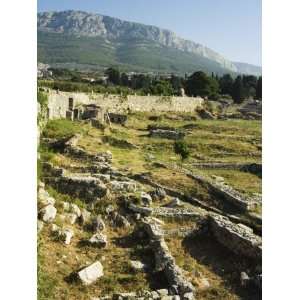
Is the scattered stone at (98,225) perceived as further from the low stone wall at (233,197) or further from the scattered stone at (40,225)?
the low stone wall at (233,197)

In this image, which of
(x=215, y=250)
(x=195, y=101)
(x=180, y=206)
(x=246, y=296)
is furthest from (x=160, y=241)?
(x=195, y=101)

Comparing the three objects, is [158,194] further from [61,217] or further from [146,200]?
[61,217]

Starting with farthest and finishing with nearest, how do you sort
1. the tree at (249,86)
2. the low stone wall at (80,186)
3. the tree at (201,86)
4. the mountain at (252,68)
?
the tree at (249,86), the tree at (201,86), the low stone wall at (80,186), the mountain at (252,68)

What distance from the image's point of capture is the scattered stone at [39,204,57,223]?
8.95 m

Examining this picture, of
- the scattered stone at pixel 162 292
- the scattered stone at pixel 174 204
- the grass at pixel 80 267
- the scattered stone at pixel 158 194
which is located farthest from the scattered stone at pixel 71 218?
the scattered stone at pixel 162 292

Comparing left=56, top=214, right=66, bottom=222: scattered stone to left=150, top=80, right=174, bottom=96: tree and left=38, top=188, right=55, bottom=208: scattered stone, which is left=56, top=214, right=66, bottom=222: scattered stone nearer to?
left=38, top=188, right=55, bottom=208: scattered stone

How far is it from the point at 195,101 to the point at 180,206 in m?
33.7

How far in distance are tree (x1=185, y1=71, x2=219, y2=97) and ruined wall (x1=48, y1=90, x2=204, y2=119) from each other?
20.0ft

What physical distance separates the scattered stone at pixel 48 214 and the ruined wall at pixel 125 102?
1576cm

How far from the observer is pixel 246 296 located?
A: 25.0ft

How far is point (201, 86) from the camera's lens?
5219cm

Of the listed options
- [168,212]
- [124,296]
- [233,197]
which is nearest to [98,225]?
[168,212]

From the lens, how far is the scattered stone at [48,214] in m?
8.95
